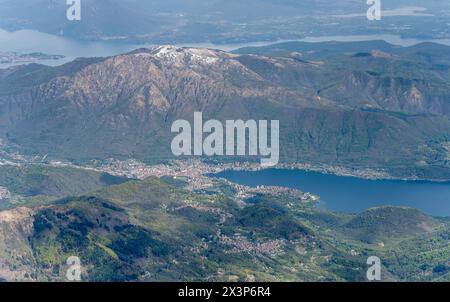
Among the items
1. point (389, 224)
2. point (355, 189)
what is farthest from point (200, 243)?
point (355, 189)

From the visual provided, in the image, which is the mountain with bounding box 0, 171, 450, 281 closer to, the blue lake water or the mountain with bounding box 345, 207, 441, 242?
the mountain with bounding box 345, 207, 441, 242

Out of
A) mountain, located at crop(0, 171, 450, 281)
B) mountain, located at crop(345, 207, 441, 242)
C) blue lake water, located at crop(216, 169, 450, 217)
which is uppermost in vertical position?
mountain, located at crop(0, 171, 450, 281)

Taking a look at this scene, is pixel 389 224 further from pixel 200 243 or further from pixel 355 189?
pixel 355 189

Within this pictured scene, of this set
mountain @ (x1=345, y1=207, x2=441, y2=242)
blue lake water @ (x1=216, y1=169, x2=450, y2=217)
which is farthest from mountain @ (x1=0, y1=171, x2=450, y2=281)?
blue lake water @ (x1=216, y1=169, x2=450, y2=217)

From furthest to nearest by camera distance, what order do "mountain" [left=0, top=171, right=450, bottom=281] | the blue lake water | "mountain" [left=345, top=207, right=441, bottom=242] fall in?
the blue lake water
"mountain" [left=345, top=207, right=441, bottom=242]
"mountain" [left=0, top=171, right=450, bottom=281]

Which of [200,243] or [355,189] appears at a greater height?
[200,243]

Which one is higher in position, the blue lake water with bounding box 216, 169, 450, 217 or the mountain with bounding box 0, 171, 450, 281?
the mountain with bounding box 0, 171, 450, 281

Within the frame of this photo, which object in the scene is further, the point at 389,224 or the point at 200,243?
the point at 389,224

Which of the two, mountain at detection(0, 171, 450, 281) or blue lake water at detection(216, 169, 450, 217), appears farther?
blue lake water at detection(216, 169, 450, 217)
